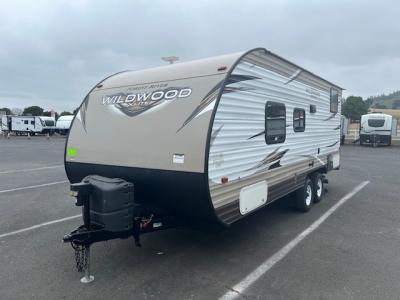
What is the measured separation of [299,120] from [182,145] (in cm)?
340

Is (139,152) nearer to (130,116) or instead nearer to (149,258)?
(130,116)

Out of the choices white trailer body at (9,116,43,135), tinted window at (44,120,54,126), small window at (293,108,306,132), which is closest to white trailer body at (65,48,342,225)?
small window at (293,108,306,132)

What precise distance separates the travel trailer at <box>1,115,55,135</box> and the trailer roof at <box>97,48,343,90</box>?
146 ft

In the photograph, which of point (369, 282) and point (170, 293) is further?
point (369, 282)

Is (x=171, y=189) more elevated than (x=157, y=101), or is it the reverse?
(x=157, y=101)

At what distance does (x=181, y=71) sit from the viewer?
482cm

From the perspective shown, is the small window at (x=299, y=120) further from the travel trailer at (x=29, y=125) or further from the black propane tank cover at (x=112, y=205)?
the travel trailer at (x=29, y=125)

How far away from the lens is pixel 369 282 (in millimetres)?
4090

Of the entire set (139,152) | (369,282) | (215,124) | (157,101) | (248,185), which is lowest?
(369,282)

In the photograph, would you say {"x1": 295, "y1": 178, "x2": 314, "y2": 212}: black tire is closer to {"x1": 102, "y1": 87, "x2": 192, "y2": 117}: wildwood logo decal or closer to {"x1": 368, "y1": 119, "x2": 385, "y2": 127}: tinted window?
{"x1": 102, "y1": 87, "x2": 192, "y2": 117}: wildwood logo decal

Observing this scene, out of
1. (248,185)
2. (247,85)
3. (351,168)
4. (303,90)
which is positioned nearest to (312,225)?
(248,185)

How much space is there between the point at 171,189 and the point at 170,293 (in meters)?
1.24

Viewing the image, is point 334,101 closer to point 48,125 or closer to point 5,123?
point 48,125

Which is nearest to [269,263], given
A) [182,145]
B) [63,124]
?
[182,145]
